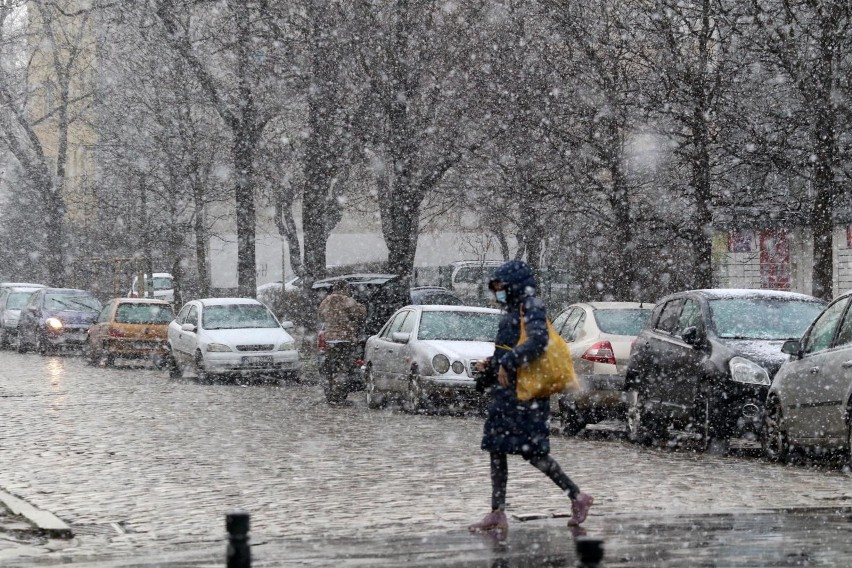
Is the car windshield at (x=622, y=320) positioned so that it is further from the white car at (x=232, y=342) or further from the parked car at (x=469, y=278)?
the parked car at (x=469, y=278)

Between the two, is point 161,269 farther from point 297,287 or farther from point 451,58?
point 451,58

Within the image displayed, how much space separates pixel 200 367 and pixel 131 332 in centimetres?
618

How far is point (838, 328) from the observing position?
41.6ft

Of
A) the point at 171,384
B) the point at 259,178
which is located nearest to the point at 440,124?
the point at 171,384

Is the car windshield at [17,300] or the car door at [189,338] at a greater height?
the car windshield at [17,300]

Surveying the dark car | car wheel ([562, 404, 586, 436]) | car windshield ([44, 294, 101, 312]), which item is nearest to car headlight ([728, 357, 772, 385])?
Answer: the dark car

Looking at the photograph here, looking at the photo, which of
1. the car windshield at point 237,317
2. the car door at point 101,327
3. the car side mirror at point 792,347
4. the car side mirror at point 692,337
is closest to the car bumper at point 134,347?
the car door at point 101,327

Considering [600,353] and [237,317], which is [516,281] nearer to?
[600,353]

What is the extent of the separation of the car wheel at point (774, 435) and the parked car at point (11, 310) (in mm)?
31407

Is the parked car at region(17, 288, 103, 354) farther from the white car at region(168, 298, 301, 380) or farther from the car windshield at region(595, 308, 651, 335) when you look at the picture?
the car windshield at region(595, 308, 651, 335)

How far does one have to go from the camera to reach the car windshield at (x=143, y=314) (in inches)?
1316

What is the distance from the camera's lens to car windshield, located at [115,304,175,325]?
110ft

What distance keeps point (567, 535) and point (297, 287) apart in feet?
131

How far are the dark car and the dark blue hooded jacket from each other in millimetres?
5289
